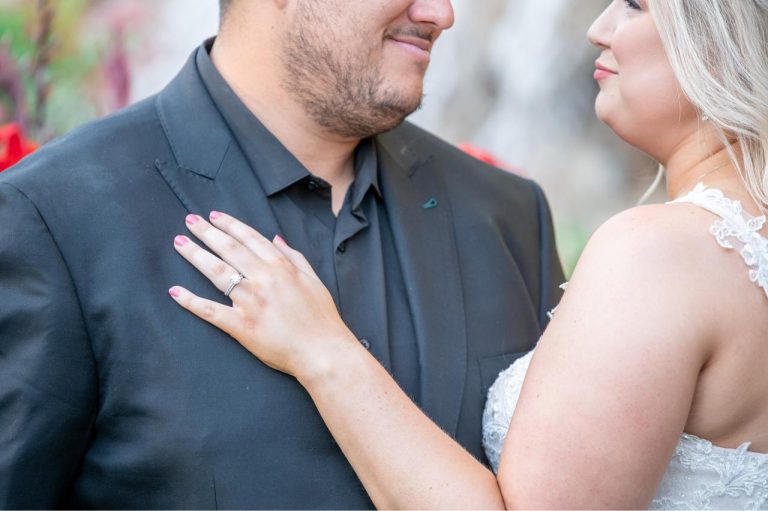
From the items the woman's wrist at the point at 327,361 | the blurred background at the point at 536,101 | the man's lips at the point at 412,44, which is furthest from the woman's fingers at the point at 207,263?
the blurred background at the point at 536,101

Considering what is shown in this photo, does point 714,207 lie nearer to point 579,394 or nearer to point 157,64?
point 579,394

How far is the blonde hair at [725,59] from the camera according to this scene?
1.79m

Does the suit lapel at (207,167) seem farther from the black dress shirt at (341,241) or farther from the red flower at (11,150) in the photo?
the red flower at (11,150)

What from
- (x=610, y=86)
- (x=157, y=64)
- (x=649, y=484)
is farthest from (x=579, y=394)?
(x=157, y=64)

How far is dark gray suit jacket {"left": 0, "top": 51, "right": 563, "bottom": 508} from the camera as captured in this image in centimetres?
180

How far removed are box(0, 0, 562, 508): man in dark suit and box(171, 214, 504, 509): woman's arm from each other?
0.06 meters

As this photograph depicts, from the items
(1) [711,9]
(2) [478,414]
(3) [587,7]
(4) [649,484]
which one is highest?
(1) [711,9]

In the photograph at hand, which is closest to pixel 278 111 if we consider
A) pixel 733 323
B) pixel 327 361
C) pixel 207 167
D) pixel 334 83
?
pixel 334 83

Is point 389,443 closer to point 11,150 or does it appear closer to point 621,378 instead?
point 621,378

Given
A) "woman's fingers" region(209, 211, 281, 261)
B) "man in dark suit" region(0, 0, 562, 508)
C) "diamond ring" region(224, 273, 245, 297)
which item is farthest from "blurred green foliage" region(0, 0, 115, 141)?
"diamond ring" region(224, 273, 245, 297)

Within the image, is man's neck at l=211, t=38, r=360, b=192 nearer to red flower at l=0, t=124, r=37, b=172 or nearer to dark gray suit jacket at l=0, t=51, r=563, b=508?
dark gray suit jacket at l=0, t=51, r=563, b=508

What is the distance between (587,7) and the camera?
3.54 metres

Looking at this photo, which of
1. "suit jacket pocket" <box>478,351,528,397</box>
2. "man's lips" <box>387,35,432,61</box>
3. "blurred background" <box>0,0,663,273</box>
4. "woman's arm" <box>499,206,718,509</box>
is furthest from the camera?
"blurred background" <box>0,0,663,273</box>

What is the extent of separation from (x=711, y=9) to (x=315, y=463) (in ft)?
3.58
